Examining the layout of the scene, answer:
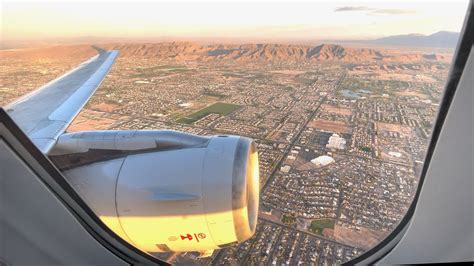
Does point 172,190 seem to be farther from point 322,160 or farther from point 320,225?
point 322,160

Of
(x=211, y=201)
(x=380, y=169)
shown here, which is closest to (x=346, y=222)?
(x=380, y=169)

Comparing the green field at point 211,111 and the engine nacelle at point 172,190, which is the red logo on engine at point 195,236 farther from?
the green field at point 211,111

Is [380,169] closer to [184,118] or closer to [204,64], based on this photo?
[184,118]

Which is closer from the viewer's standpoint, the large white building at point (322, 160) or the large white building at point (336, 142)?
the large white building at point (322, 160)

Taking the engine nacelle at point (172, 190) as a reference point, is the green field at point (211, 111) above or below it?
below

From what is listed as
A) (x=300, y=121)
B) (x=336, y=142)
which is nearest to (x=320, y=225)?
(x=336, y=142)

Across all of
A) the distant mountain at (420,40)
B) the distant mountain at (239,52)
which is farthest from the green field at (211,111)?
the distant mountain at (420,40)
